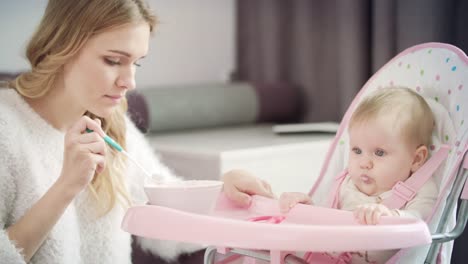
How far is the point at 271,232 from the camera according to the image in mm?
933

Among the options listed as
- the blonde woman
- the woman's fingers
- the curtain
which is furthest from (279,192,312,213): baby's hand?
the curtain

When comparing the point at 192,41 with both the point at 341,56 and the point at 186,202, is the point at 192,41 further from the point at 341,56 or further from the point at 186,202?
the point at 186,202

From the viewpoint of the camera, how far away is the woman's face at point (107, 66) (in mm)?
1239

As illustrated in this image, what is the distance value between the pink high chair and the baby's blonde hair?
31 mm

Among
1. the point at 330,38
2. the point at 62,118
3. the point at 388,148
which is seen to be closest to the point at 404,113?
the point at 388,148

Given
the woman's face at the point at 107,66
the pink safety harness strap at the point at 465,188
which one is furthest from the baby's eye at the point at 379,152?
the woman's face at the point at 107,66

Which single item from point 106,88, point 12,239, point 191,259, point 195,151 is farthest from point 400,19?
point 12,239

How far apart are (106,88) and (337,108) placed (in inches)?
53.5

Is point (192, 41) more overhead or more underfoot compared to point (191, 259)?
more overhead

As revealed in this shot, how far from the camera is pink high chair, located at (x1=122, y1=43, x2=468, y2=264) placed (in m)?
0.94

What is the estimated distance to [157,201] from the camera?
43.7 inches

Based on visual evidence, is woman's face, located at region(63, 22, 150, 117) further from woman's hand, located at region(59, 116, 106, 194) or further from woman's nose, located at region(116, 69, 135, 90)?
woman's hand, located at region(59, 116, 106, 194)

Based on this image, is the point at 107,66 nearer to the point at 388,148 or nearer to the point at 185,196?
the point at 185,196

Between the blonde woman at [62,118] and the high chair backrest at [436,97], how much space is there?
0.62 feet
